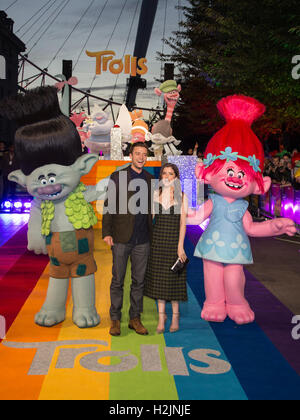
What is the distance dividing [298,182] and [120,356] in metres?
8.20

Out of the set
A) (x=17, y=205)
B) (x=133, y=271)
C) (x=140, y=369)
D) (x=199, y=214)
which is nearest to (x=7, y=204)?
(x=17, y=205)

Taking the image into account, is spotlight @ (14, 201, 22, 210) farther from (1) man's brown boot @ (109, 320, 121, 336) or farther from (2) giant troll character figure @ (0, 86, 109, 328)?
(1) man's brown boot @ (109, 320, 121, 336)

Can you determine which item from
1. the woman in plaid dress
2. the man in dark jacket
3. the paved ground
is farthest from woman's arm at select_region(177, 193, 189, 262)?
the paved ground

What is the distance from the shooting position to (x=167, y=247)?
5062 mm

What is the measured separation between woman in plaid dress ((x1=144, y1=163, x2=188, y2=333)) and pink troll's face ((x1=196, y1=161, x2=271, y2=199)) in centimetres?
51

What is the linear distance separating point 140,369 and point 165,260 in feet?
3.87

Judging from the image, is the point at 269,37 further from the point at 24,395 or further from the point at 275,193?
the point at 24,395

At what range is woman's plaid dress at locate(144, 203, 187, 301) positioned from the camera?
16.5ft

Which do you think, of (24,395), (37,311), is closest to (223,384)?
(24,395)

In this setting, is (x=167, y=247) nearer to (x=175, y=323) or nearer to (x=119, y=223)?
(x=119, y=223)

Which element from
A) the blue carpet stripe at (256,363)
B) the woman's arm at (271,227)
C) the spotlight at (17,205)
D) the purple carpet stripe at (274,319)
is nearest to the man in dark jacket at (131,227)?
the blue carpet stripe at (256,363)

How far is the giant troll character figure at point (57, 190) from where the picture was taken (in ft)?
16.7

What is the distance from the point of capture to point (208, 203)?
222 inches
